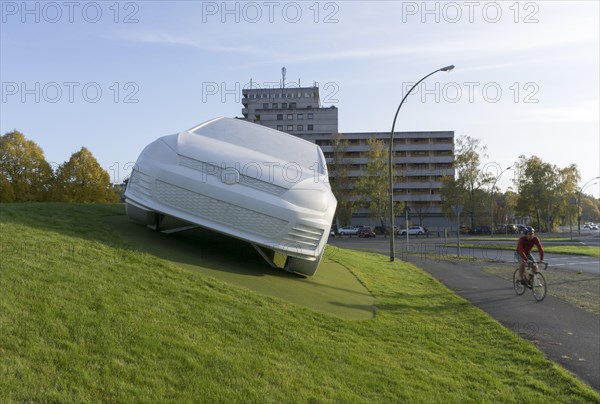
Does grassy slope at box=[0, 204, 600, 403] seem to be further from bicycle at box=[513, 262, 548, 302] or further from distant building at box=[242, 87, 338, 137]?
distant building at box=[242, 87, 338, 137]

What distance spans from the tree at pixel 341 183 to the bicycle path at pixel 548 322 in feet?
185

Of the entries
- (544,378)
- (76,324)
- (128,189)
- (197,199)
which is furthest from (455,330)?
(128,189)

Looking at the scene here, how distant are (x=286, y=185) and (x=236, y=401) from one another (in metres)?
5.09

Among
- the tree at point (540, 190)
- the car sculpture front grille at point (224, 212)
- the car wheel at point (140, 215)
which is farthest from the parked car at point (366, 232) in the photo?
the car sculpture front grille at point (224, 212)

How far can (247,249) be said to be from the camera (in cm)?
1127

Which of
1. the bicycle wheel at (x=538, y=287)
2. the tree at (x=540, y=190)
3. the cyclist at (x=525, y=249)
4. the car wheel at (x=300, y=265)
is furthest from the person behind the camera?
the tree at (x=540, y=190)

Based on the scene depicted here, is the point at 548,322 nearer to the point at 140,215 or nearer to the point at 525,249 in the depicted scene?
the point at 525,249

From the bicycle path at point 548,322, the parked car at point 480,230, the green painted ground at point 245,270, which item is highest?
the green painted ground at point 245,270

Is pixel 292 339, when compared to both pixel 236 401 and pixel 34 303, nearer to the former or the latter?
pixel 236 401

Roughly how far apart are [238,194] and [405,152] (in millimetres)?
91640

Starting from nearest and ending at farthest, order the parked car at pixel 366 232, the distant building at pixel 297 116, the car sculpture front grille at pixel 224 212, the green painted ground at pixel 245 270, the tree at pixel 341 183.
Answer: the green painted ground at pixel 245 270, the car sculpture front grille at pixel 224 212, the parked car at pixel 366 232, the tree at pixel 341 183, the distant building at pixel 297 116

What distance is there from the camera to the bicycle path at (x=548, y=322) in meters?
6.77

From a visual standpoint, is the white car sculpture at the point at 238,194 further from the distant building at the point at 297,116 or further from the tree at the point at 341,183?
the distant building at the point at 297,116

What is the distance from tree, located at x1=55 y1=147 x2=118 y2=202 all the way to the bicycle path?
41.8m
